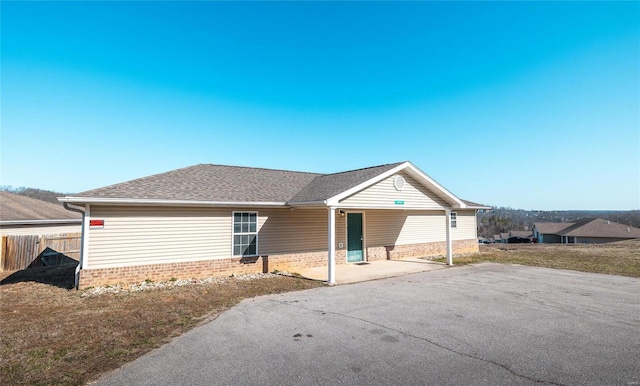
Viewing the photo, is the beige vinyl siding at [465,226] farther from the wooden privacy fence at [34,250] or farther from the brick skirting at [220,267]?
the wooden privacy fence at [34,250]

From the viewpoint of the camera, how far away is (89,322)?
6.54 meters

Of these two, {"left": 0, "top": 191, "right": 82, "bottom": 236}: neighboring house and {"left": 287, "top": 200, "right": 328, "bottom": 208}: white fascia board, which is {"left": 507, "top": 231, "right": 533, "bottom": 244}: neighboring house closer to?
{"left": 287, "top": 200, "right": 328, "bottom": 208}: white fascia board

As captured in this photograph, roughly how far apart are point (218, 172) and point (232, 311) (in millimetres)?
8360

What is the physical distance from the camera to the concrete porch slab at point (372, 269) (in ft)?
37.1

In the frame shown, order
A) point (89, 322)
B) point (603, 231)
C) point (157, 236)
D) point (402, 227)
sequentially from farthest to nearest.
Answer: point (603, 231), point (402, 227), point (157, 236), point (89, 322)

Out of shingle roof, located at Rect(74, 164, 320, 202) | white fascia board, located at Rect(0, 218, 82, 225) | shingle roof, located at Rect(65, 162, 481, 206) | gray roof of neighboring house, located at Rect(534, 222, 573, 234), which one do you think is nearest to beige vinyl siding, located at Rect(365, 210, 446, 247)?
shingle roof, located at Rect(65, 162, 481, 206)

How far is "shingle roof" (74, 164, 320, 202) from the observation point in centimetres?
1023

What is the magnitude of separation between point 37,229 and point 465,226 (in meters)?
24.3

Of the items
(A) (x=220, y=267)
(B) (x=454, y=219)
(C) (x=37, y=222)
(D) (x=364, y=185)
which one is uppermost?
(D) (x=364, y=185)

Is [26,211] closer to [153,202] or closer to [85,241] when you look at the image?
[85,241]

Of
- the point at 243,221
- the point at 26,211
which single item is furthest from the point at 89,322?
the point at 26,211

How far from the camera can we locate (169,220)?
10.6 metres

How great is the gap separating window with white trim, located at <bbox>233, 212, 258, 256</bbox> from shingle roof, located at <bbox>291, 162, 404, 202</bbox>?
5.95 ft

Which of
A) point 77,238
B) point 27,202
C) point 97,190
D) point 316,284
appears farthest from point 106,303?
point 27,202
